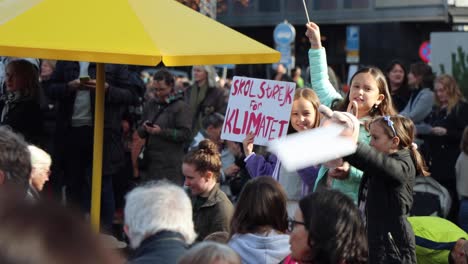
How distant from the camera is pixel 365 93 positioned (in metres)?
5.20

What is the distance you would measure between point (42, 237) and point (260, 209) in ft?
9.74

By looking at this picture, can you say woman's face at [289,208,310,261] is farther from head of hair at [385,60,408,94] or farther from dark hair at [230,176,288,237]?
head of hair at [385,60,408,94]

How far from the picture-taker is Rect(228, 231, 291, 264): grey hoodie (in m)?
4.15

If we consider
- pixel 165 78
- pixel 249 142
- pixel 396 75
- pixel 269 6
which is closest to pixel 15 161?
pixel 249 142

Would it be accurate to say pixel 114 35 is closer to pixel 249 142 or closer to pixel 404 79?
pixel 249 142

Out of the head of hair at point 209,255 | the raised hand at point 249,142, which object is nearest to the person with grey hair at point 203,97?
the raised hand at point 249,142

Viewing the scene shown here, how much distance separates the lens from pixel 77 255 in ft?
4.21

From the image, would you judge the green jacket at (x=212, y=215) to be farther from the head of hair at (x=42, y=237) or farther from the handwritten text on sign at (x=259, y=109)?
the head of hair at (x=42, y=237)

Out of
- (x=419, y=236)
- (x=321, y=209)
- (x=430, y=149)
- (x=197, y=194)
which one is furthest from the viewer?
(x=430, y=149)

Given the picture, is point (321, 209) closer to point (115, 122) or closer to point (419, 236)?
point (419, 236)

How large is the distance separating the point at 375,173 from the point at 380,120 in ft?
1.94

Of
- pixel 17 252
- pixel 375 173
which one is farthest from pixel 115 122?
pixel 17 252

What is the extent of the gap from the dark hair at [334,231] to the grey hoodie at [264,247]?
2.24 ft

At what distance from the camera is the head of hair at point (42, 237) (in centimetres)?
129
